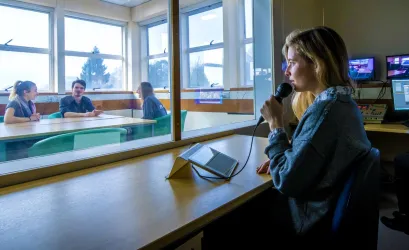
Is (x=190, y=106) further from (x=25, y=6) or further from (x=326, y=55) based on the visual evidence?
(x=25, y=6)

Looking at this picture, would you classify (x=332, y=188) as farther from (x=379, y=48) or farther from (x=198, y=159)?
(x=379, y=48)

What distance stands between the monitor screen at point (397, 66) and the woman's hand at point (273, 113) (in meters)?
2.27

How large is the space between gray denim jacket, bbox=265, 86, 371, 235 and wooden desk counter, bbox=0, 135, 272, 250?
144 millimetres

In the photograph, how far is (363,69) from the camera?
9.75ft

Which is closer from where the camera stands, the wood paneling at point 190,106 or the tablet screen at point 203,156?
the tablet screen at point 203,156

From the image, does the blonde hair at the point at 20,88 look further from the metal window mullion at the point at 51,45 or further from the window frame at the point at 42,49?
the metal window mullion at the point at 51,45

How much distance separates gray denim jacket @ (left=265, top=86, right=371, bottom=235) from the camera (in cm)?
84

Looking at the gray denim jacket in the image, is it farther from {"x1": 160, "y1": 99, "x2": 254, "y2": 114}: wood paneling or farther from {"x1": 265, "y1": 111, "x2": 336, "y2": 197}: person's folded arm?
{"x1": 160, "y1": 99, "x2": 254, "y2": 114}: wood paneling

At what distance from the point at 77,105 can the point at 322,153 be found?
3584mm

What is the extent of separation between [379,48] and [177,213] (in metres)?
3.05

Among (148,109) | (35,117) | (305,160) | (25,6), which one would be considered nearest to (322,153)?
(305,160)

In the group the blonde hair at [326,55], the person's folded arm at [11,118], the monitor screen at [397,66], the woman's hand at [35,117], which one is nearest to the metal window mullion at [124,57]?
the woman's hand at [35,117]

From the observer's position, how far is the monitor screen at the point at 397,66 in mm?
2711

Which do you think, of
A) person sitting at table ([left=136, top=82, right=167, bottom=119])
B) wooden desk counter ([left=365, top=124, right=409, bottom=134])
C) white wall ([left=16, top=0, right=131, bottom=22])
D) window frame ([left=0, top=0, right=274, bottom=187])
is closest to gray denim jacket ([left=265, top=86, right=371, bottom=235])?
window frame ([left=0, top=0, right=274, bottom=187])
